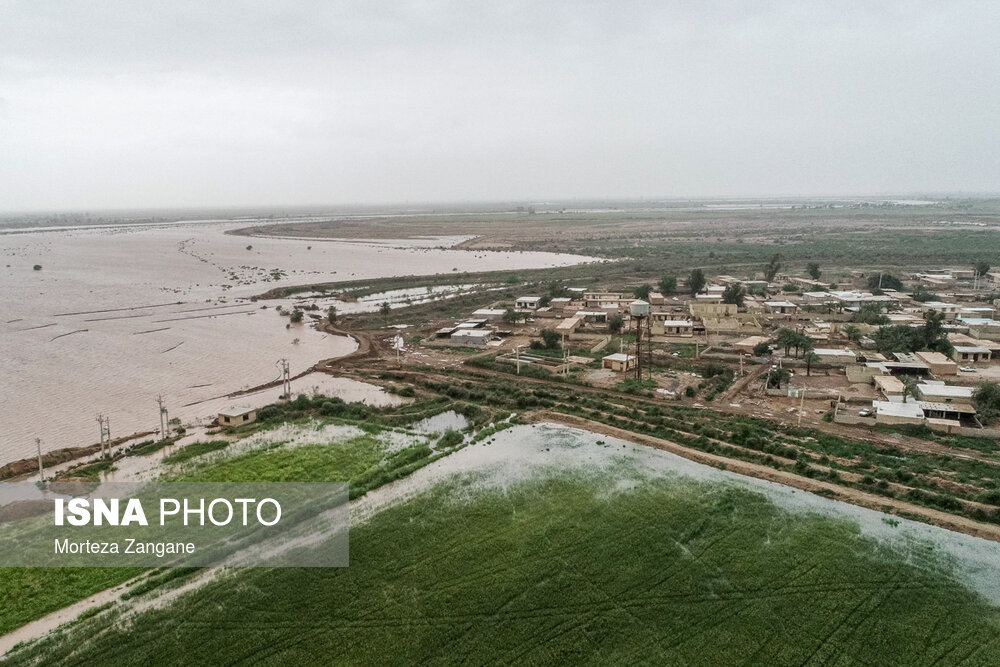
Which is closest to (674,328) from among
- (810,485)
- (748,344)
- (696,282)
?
(748,344)

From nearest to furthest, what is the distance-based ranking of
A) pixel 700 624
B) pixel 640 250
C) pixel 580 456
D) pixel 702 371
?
1. pixel 700 624
2. pixel 580 456
3. pixel 702 371
4. pixel 640 250

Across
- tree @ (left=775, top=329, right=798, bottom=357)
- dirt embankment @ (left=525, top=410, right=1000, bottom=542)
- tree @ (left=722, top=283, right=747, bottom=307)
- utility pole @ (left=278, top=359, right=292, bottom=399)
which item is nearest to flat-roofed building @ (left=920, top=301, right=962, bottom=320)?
tree @ (left=722, top=283, right=747, bottom=307)

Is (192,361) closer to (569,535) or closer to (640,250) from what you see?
(569,535)

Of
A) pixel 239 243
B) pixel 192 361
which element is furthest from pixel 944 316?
pixel 239 243

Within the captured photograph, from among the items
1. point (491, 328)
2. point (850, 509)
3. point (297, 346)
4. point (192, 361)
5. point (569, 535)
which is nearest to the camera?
point (569, 535)

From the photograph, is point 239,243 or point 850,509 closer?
point 850,509
